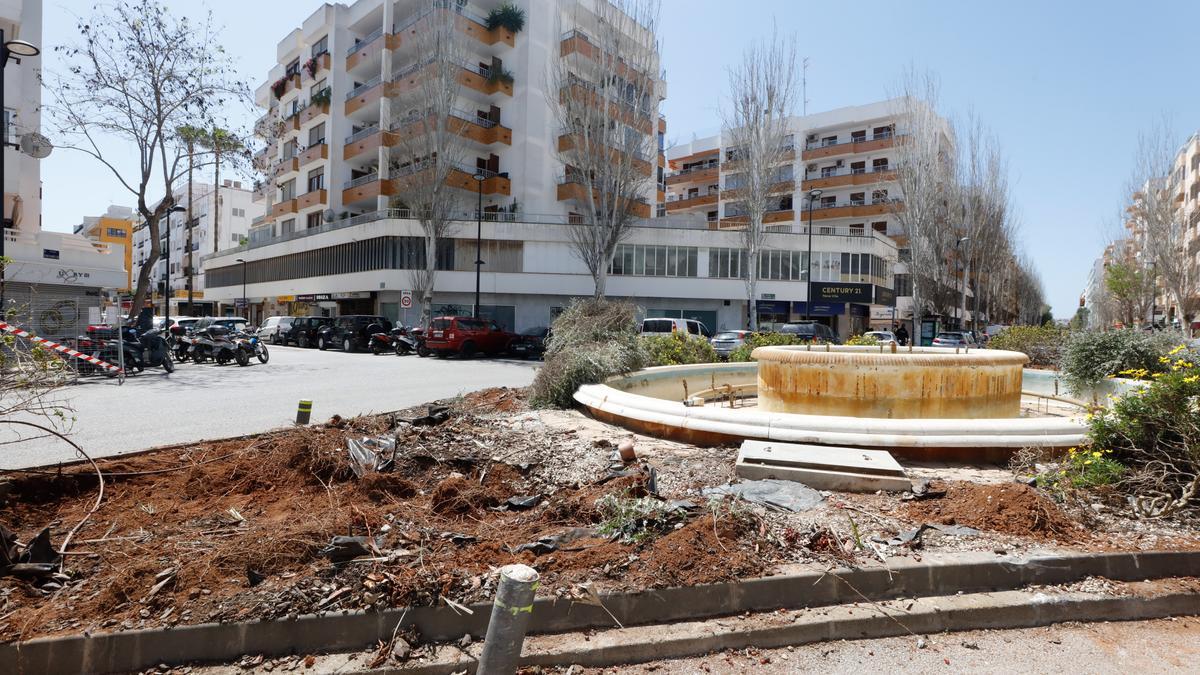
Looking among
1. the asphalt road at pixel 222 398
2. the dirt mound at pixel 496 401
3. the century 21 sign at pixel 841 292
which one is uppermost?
the century 21 sign at pixel 841 292

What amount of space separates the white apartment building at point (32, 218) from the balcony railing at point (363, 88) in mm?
16271

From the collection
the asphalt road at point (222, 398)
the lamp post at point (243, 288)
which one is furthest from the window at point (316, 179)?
the asphalt road at point (222, 398)

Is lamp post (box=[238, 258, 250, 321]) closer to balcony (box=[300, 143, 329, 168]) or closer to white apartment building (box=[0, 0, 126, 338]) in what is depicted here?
balcony (box=[300, 143, 329, 168])

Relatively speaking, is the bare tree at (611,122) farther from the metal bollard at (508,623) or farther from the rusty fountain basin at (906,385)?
the metal bollard at (508,623)

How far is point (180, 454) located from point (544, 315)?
107ft

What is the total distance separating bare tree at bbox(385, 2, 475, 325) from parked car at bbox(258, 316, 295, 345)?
24.9ft

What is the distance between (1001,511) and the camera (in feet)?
13.5

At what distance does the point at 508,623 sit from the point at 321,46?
53.8m

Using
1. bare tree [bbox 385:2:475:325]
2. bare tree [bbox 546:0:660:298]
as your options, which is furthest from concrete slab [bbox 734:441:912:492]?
bare tree [bbox 385:2:475:325]

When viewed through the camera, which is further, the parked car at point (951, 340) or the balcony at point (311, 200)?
the balcony at point (311, 200)

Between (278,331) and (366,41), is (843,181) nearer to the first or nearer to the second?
(366,41)

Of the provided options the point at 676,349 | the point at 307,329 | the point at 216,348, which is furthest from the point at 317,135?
the point at 676,349

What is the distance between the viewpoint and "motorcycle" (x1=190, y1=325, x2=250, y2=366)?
19.8m

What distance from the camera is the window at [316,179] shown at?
4512 cm
